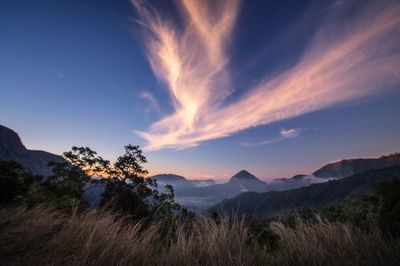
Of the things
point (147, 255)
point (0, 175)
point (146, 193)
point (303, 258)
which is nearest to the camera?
point (303, 258)

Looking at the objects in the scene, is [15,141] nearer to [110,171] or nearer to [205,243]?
[110,171]

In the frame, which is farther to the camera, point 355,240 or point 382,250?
point 355,240

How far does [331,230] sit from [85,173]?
1118 inches

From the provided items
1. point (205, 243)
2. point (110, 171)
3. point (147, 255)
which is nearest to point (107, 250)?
point (147, 255)

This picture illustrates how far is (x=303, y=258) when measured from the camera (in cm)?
271

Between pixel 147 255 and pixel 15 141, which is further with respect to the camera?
pixel 15 141

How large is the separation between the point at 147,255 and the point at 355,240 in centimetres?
269

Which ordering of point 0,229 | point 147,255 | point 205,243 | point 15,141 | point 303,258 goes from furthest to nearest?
point 15,141 < point 0,229 < point 205,243 < point 147,255 < point 303,258

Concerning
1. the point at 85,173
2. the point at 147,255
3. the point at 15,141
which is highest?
the point at 15,141


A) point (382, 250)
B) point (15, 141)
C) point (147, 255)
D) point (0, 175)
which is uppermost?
point (15, 141)

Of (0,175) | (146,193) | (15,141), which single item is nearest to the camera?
(0,175)

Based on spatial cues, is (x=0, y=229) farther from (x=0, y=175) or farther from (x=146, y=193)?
(x=146, y=193)

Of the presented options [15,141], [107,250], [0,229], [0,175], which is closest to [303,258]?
[107,250]

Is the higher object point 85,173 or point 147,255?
point 85,173
